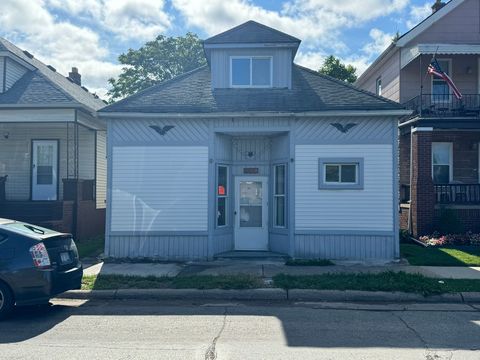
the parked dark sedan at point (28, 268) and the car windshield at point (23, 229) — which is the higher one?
the car windshield at point (23, 229)

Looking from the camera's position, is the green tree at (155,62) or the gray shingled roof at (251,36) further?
the green tree at (155,62)

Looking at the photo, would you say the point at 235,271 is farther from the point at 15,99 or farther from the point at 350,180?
the point at 15,99

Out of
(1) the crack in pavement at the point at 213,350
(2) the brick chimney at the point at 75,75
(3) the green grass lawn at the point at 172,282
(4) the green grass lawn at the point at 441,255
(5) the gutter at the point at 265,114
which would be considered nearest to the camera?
(1) the crack in pavement at the point at 213,350

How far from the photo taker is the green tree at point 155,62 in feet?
132

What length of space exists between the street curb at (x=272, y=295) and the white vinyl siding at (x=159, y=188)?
3621 millimetres

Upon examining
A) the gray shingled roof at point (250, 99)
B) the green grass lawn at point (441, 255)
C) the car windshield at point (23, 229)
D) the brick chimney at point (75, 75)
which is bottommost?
the green grass lawn at point (441, 255)

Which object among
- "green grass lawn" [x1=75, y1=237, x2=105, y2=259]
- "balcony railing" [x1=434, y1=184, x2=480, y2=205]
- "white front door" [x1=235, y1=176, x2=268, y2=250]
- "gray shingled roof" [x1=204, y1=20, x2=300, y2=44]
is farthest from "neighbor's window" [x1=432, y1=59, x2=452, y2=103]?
"green grass lawn" [x1=75, y1=237, x2=105, y2=259]

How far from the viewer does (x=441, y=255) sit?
40.2 feet

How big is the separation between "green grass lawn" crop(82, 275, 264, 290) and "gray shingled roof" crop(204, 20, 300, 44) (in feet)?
23.4

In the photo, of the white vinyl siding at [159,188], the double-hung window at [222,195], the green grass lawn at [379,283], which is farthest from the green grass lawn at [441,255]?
the white vinyl siding at [159,188]

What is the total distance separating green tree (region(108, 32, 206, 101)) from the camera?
132ft

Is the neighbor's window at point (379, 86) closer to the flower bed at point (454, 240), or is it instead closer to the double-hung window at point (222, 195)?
the flower bed at point (454, 240)

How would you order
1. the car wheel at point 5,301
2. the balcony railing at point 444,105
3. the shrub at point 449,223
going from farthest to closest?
1. the balcony railing at point 444,105
2. the shrub at point 449,223
3. the car wheel at point 5,301

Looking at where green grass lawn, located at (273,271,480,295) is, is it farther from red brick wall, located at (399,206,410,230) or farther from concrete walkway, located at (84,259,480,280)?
red brick wall, located at (399,206,410,230)
